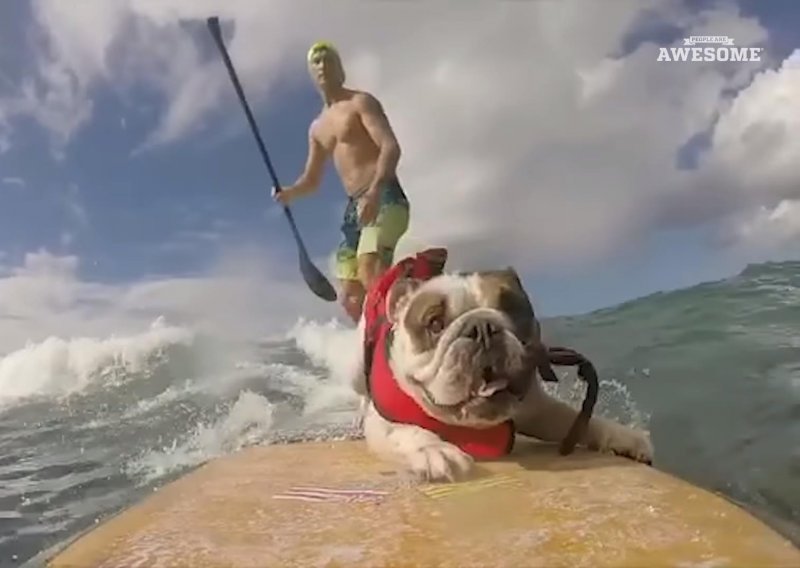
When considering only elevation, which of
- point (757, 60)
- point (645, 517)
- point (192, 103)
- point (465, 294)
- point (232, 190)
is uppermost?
point (192, 103)

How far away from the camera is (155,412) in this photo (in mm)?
1565

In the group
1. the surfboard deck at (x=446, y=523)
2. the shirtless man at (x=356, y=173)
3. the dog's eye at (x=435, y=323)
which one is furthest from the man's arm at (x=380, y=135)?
the surfboard deck at (x=446, y=523)

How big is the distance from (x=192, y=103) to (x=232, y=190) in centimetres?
14

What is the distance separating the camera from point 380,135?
1.60 metres

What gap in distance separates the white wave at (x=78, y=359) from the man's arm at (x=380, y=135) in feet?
1.24

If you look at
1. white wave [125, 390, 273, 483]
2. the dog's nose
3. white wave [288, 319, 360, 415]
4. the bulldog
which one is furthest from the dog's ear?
white wave [125, 390, 273, 483]

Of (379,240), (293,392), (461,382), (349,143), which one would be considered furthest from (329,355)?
(461,382)

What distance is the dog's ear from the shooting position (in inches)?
50.7

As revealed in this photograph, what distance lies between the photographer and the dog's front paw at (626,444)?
1.27m

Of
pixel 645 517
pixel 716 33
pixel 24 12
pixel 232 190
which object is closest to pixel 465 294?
pixel 645 517

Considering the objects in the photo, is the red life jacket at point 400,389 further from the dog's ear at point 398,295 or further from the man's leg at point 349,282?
the man's leg at point 349,282

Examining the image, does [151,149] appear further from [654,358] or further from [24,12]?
[654,358]

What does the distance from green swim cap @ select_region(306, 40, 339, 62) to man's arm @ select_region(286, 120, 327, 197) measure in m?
0.10

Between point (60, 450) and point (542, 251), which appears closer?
point (60, 450)
